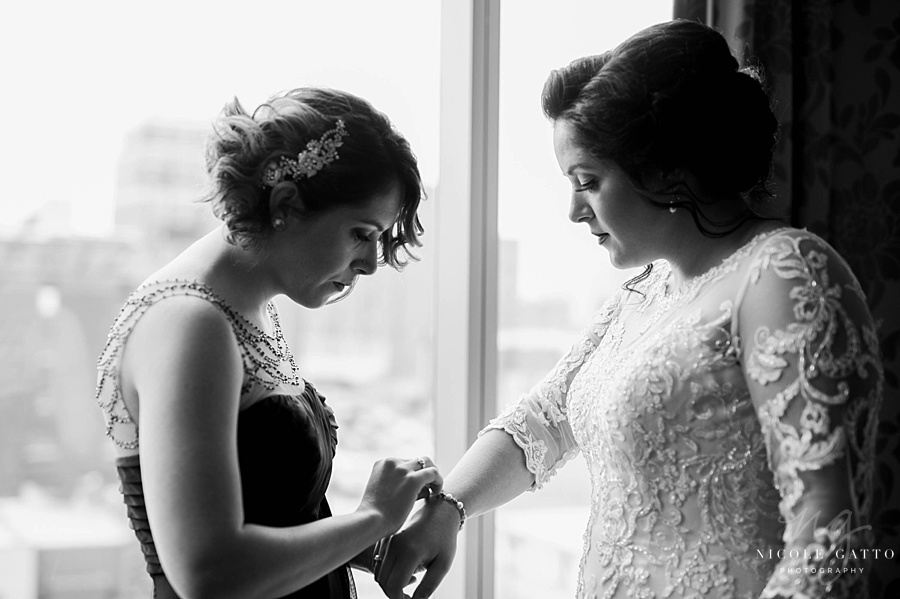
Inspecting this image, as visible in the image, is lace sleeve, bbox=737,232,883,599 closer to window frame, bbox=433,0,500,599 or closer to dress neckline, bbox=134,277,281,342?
dress neckline, bbox=134,277,281,342

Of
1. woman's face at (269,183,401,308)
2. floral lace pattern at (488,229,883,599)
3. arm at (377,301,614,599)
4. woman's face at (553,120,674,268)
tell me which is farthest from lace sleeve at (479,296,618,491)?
woman's face at (269,183,401,308)

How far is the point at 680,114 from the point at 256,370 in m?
0.75

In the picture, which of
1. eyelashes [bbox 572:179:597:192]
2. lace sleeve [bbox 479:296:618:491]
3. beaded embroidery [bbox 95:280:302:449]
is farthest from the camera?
lace sleeve [bbox 479:296:618:491]

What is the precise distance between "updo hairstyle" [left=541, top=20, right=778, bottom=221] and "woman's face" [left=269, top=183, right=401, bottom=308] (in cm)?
36

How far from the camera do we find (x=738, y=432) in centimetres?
121

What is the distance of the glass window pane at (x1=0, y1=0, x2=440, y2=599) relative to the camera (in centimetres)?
183

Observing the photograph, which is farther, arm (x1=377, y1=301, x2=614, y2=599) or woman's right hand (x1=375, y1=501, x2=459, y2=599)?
arm (x1=377, y1=301, x2=614, y2=599)

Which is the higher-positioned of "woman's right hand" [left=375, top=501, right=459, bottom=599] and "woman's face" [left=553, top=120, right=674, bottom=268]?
"woman's face" [left=553, top=120, right=674, bottom=268]

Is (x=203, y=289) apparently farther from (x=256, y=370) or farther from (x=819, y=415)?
(x=819, y=415)

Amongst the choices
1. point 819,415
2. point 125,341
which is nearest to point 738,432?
point 819,415

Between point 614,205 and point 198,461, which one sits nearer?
point 198,461

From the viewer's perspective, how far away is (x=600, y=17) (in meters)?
2.20

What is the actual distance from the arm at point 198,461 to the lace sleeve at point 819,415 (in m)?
0.64

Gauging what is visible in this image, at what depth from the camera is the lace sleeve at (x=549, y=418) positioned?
5.41ft
